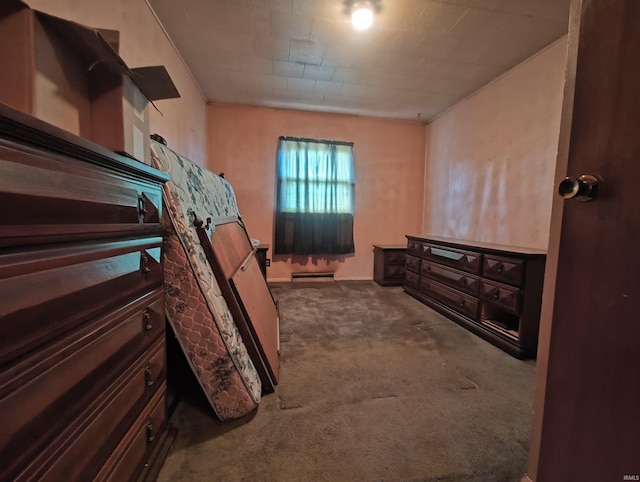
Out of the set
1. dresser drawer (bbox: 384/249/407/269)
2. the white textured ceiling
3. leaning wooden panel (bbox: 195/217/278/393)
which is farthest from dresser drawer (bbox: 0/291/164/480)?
dresser drawer (bbox: 384/249/407/269)

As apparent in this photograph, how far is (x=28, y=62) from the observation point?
73cm

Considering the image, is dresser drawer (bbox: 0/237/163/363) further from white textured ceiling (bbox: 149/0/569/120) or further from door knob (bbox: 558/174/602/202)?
white textured ceiling (bbox: 149/0/569/120)

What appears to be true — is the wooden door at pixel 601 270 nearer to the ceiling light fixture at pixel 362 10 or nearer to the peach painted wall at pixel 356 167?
the ceiling light fixture at pixel 362 10

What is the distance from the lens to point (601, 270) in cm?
66

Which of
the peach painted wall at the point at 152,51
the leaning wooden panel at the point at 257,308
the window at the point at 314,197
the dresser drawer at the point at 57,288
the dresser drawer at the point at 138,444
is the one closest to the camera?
the dresser drawer at the point at 57,288

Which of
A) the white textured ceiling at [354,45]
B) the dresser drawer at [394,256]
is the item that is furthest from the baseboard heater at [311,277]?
the white textured ceiling at [354,45]

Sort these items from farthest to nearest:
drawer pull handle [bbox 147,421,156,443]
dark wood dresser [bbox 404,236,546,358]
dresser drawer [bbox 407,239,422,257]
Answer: dresser drawer [bbox 407,239,422,257]
dark wood dresser [bbox 404,236,546,358]
drawer pull handle [bbox 147,421,156,443]

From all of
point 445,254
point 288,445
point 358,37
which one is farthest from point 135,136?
point 445,254

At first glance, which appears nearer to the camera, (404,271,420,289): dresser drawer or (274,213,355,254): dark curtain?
(404,271,420,289): dresser drawer

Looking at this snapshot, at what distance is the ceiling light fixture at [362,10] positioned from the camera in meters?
1.96

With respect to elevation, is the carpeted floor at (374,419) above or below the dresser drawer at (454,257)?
below

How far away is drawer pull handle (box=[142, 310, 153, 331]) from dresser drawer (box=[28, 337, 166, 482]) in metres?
0.10

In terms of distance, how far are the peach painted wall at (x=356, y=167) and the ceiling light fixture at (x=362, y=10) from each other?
205 cm

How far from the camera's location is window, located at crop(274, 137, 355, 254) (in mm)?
4059
